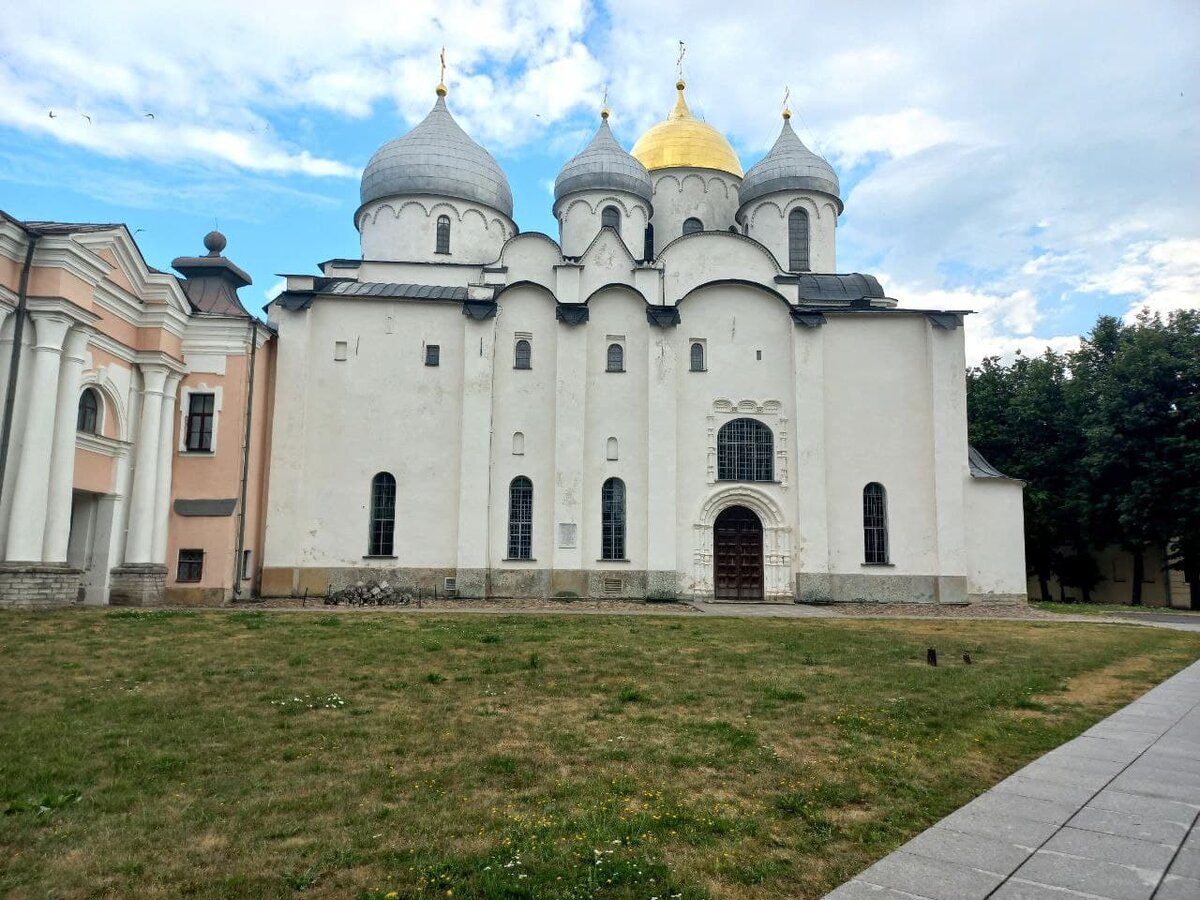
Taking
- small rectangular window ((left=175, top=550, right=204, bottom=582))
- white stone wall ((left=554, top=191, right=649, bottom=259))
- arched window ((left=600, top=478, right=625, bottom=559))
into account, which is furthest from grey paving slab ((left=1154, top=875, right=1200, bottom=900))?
white stone wall ((left=554, top=191, right=649, bottom=259))

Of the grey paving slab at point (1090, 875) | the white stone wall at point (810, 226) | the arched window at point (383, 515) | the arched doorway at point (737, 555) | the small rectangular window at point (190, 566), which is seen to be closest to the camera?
the grey paving slab at point (1090, 875)

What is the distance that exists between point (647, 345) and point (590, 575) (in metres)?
7.35

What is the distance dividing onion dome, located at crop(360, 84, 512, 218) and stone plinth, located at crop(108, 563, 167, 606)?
16049 mm

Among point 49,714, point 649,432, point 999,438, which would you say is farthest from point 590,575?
point 999,438

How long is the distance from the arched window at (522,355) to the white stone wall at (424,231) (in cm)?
582

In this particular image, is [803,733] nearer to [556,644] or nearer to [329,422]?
[556,644]

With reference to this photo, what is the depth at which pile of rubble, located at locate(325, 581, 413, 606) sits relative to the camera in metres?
23.4

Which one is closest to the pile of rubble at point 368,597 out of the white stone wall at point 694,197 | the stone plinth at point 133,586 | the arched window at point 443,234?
the stone plinth at point 133,586

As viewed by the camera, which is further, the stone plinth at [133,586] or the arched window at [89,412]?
the stone plinth at [133,586]

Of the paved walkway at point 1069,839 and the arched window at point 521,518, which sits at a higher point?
the arched window at point 521,518

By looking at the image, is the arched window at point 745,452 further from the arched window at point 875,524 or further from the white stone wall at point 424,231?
the white stone wall at point 424,231

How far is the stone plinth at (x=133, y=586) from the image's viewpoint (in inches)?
840

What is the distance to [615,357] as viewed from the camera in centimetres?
2684

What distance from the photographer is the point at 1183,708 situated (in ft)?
31.7
